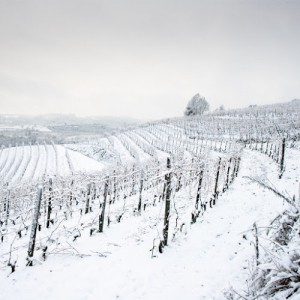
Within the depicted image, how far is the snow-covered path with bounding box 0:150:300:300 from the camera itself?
24.4ft

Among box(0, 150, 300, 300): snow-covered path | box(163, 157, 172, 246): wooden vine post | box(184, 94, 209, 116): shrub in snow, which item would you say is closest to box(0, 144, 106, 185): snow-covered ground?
box(184, 94, 209, 116): shrub in snow

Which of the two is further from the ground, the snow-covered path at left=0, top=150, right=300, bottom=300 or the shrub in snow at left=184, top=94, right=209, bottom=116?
the shrub in snow at left=184, top=94, right=209, bottom=116

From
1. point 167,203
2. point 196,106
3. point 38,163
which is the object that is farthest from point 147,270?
point 196,106

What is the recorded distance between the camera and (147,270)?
871 cm

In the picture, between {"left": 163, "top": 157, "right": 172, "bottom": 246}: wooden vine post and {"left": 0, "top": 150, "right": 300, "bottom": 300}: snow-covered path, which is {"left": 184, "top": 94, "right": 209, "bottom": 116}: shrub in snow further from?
{"left": 163, "top": 157, "right": 172, "bottom": 246}: wooden vine post

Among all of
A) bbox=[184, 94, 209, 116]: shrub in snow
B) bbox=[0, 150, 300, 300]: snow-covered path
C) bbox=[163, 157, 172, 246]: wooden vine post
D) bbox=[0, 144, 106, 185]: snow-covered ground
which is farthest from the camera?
bbox=[184, 94, 209, 116]: shrub in snow

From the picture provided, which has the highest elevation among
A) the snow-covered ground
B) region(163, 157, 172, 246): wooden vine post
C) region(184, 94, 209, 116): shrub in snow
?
region(184, 94, 209, 116): shrub in snow

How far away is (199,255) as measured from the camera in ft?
31.7

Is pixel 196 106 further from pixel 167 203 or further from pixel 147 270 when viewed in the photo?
pixel 147 270

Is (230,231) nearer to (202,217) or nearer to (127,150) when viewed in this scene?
(202,217)

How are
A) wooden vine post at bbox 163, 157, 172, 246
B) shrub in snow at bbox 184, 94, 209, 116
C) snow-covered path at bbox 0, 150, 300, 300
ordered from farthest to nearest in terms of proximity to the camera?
shrub in snow at bbox 184, 94, 209, 116 < wooden vine post at bbox 163, 157, 172, 246 < snow-covered path at bbox 0, 150, 300, 300

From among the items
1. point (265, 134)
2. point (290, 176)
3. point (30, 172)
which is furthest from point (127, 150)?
point (290, 176)

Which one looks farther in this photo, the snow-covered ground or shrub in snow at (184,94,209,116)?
shrub in snow at (184,94,209,116)

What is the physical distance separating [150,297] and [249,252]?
4369 millimetres
